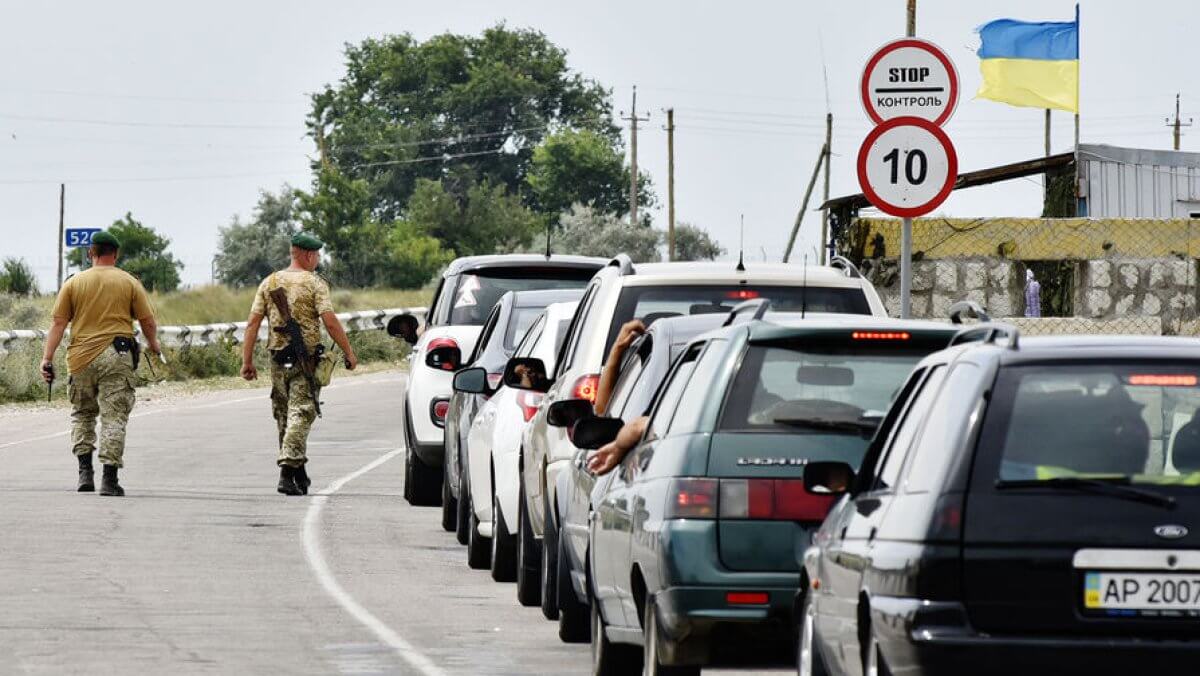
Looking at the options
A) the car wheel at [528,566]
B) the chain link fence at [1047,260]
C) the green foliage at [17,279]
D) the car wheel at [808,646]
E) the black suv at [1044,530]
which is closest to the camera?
the black suv at [1044,530]

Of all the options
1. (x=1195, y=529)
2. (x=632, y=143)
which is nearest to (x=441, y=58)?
(x=632, y=143)

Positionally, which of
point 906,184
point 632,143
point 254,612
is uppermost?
point 632,143

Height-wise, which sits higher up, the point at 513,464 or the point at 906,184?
the point at 906,184

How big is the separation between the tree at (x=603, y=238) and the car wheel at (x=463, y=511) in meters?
85.3

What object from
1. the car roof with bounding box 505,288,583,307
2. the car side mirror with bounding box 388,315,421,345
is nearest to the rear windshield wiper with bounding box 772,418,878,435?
the car roof with bounding box 505,288,583,307

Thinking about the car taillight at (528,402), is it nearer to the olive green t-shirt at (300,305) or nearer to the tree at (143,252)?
the olive green t-shirt at (300,305)

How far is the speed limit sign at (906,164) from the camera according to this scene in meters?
14.7

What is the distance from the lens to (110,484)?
763 inches

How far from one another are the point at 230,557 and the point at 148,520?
8.11 ft

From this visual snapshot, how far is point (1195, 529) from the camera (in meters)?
6.77

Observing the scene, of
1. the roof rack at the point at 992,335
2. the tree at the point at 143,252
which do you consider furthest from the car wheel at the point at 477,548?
the tree at the point at 143,252

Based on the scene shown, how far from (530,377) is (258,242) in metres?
129

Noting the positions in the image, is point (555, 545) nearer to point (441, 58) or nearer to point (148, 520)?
point (148, 520)

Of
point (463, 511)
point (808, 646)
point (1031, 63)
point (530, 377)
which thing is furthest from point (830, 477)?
point (1031, 63)
